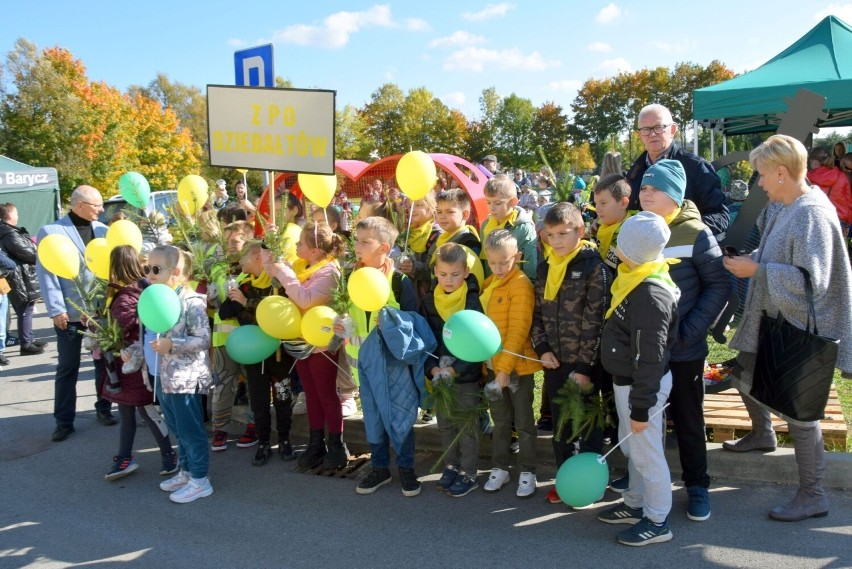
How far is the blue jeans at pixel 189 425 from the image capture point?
3.96 m

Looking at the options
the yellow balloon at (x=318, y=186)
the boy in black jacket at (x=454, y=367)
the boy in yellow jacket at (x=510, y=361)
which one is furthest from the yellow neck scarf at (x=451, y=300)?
the yellow balloon at (x=318, y=186)

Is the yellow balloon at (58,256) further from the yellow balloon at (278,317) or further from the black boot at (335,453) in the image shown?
the black boot at (335,453)

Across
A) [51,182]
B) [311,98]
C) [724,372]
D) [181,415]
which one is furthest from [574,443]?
[51,182]

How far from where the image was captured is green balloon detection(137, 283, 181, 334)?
368 cm

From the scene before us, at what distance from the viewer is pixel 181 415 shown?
3967 millimetres

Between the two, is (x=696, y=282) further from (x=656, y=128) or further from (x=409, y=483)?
(x=409, y=483)

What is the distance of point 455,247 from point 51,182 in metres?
14.8

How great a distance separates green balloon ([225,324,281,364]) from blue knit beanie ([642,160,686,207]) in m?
2.63

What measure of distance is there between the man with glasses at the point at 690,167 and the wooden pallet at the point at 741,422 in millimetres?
1199

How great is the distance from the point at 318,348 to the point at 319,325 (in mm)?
284

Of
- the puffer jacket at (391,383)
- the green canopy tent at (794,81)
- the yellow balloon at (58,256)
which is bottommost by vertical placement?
the puffer jacket at (391,383)

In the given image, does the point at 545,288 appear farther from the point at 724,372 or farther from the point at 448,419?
the point at 724,372

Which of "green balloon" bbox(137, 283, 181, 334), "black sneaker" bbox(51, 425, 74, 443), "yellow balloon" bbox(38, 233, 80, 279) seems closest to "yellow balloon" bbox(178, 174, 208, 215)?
"yellow balloon" bbox(38, 233, 80, 279)

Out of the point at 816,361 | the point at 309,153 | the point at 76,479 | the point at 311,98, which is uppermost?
the point at 311,98
